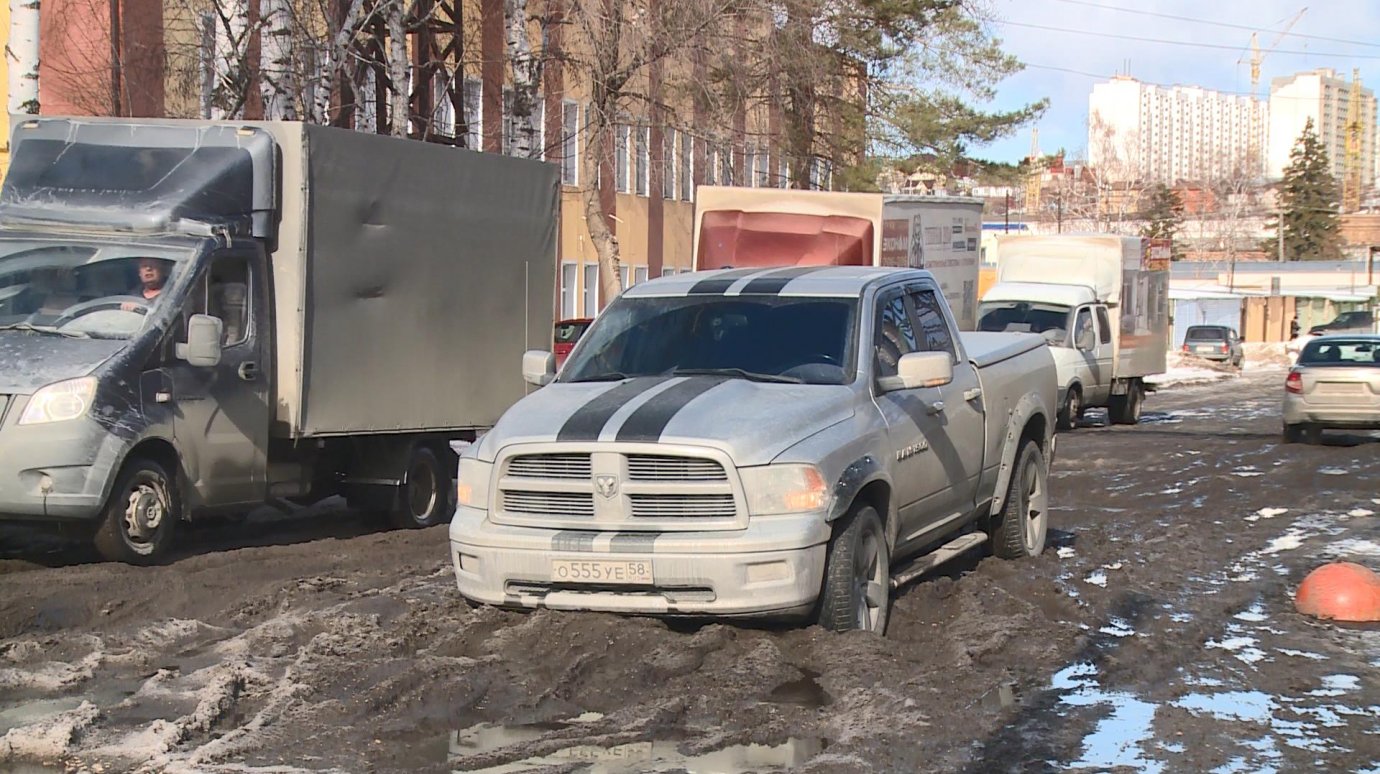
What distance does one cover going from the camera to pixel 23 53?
1703 cm

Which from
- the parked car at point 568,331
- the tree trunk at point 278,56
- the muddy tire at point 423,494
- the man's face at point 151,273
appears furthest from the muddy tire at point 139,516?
the parked car at point 568,331

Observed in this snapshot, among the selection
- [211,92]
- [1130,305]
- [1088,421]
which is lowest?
[1088,421]

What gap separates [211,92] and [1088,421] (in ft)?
51.2

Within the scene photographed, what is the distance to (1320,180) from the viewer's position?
11844cm

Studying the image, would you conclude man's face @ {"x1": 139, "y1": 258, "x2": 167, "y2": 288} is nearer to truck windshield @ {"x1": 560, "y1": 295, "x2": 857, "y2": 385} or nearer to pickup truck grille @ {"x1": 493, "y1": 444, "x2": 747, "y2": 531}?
truck windshield @ {"x1": 560, "y1": 295, "x2": 857, "y2": 385}

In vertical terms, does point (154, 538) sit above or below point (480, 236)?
below

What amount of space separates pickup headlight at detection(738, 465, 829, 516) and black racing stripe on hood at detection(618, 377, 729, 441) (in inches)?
17.9

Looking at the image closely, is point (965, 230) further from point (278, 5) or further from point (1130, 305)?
point (278, 5)

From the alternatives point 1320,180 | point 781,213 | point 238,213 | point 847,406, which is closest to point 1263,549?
point 847,406

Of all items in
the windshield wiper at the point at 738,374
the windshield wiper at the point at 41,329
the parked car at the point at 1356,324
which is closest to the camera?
the windshield wiper at the point at 738,374

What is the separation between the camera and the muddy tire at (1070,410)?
26.1 m

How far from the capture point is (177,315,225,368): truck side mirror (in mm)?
10719

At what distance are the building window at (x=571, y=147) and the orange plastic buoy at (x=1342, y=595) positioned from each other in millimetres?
27006

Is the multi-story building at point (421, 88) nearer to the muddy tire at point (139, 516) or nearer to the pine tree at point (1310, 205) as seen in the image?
A: the muddy tire at point (139, 516)
